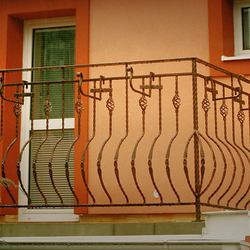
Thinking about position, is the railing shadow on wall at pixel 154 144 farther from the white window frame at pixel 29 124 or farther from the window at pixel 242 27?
the window at pixel 242 27

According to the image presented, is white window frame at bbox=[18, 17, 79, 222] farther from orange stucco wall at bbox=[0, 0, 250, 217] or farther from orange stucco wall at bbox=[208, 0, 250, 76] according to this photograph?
orange stucco wall at bbox=[208, 0, 250, 76]

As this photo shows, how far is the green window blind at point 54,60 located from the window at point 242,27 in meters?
1.72

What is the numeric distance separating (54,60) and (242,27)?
2013 mm

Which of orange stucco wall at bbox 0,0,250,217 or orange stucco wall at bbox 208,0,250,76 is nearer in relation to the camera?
orange stucco wall at bbox 208,0,250,76

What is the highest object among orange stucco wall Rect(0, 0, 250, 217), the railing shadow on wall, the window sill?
orange stucco wall Rect(0, 0, 250, 217)

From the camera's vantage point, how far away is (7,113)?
18.3ft

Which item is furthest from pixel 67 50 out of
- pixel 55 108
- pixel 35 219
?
pixel 35 219

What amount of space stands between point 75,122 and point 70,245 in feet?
6.92

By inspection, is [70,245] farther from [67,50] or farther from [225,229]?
[67,50]

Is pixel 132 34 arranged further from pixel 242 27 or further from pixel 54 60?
pixel 242 27

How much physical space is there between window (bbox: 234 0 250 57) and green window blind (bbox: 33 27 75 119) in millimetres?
1724

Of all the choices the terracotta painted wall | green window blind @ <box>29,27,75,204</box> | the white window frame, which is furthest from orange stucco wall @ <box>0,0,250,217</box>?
green window blind @ <box>29,27,75,204</box>

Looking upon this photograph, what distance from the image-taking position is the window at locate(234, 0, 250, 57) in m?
5.49

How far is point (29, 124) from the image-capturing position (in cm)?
572
